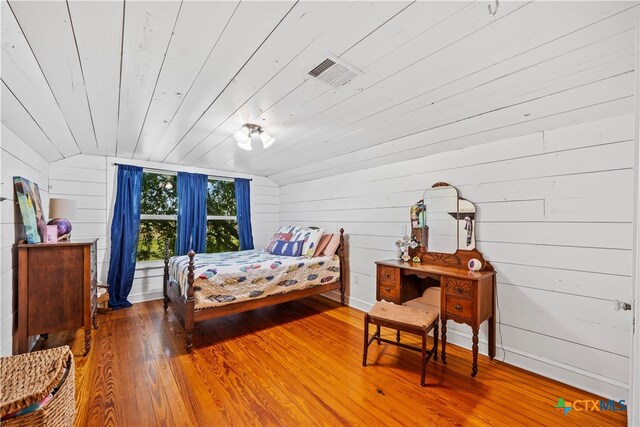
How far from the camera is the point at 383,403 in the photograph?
1834 millimetres

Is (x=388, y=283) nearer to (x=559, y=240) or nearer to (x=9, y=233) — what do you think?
(x=559, y=240)

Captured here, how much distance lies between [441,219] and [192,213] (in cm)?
356

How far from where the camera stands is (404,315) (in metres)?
2.24

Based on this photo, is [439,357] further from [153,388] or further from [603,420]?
[153,388]

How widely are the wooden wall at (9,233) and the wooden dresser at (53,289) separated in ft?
0.19

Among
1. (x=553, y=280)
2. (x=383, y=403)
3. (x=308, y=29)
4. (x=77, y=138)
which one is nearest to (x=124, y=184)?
(x=77, y=138)

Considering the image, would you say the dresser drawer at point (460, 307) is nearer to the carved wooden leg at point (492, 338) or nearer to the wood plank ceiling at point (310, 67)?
the carved wooden leg at point (492, 338)

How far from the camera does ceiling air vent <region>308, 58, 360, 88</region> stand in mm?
1489

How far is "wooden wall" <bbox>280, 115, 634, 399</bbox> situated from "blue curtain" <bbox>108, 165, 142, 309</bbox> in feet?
12.9

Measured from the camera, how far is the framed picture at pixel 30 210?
216 cm

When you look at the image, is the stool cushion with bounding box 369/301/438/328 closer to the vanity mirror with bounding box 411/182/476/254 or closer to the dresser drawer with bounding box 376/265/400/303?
the dresser drawer with bounding box 376/265/400/303

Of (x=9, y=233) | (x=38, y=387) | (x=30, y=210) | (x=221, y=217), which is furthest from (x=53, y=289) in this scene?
(x=221, y=217)

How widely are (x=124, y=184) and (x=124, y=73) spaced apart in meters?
2.74

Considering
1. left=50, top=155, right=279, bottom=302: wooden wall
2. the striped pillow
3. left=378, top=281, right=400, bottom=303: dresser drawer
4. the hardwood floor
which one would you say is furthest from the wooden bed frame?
left=378, top=281, right=400, bottom=303: dresser drawer
